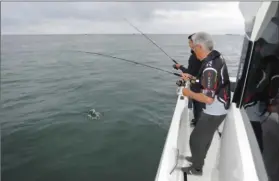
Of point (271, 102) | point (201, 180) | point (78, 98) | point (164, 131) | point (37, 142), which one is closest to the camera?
point (271, 102)

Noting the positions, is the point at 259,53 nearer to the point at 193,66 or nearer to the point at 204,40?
the point at 204,40

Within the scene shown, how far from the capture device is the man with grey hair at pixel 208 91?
2723 millimetres

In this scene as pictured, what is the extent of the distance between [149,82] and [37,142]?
9.18 m

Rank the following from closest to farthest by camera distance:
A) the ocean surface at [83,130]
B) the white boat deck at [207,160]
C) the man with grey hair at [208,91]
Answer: the man with grey hair at [208,91] < the white boat deck at [207,160] < the ocean surface at [83,130]

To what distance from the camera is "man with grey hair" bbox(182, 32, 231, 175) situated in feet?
8.93

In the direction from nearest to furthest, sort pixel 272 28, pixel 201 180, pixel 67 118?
pixel 272 28, pixel 201 180, pixel 67 118

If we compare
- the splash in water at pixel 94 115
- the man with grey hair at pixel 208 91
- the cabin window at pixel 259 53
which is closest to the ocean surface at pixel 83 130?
the splash in water at pixel 94 115

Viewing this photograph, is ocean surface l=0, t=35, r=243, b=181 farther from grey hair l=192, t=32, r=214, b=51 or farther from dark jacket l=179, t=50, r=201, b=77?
grey hair l=192, t=32, r=214, b=51

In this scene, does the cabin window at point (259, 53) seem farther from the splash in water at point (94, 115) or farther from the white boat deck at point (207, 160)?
the splash in water at point (94, 115)

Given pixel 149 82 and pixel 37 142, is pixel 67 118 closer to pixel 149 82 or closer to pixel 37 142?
pixel 37 142

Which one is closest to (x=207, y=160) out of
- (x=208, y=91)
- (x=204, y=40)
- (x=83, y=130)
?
(x=208, y=91)

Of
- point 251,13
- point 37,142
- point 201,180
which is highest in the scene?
point 251,13

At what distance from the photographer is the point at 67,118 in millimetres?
8828

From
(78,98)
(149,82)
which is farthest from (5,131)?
(149,82)
